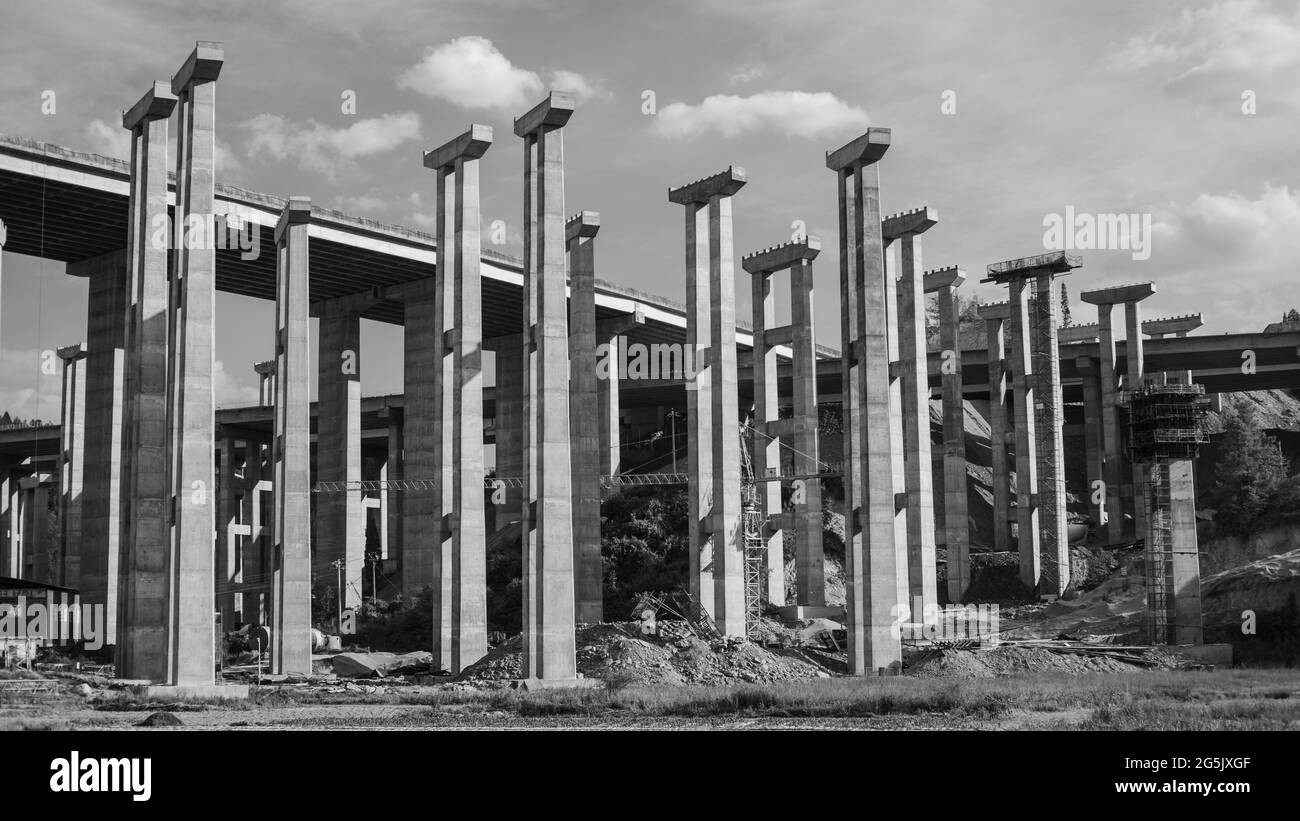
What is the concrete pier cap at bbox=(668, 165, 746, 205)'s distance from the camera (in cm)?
4419

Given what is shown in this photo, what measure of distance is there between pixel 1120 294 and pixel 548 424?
3908cm

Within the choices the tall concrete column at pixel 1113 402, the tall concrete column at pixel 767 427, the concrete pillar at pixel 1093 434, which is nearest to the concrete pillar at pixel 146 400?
the tall concrete column at pixel 767 427

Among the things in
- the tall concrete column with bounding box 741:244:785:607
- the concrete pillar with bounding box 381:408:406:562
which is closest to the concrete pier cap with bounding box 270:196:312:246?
the tall concrete column with bounding box 741:244:785:607

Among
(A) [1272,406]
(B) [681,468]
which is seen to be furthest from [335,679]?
(A) [1272,406]

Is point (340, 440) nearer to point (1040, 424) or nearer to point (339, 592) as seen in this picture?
point (339, 592)

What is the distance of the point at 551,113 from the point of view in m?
33.1

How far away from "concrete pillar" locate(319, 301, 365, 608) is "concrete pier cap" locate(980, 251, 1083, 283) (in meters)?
29.6

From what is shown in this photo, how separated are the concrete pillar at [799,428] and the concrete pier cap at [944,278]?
21.9ft

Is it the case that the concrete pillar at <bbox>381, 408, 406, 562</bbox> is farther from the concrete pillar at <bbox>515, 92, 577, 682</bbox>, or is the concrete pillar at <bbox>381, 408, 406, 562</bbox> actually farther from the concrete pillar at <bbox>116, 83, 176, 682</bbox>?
the concrete pillar at <bbox>515, 92, 577, 682</bbox>

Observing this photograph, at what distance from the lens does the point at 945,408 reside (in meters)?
62.0

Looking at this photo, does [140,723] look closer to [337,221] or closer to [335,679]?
[335,679]

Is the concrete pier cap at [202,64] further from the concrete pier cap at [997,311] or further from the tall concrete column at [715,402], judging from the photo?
the concrete pier cap at [997,311]

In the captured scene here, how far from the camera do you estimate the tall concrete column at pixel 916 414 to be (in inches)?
1890
